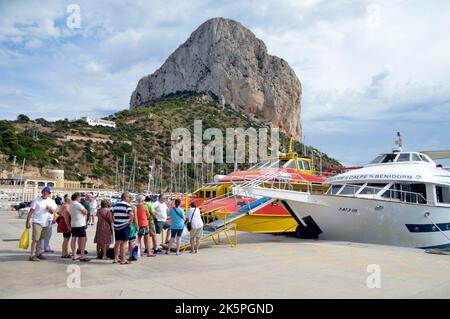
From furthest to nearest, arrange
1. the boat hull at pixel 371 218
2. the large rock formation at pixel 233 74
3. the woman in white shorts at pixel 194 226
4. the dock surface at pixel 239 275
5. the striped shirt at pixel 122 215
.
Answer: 1. the large rock formation at pixel 233 74
2. the boat hull at pixel 371 218
3. the woman in white shorts at pixel 194 226
4. the striped shirt at pixel 122 215
5. the dock surface at pixel 239 275

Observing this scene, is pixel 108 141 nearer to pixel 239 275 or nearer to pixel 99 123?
pixel 99 123

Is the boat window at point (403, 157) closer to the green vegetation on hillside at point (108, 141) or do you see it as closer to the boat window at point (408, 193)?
the boat window at point (408, 193)

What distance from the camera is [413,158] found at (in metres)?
16.6

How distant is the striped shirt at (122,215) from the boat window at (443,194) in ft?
39.5

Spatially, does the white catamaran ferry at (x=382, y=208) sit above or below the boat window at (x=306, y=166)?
below

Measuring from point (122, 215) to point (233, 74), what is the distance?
120849 millimetres

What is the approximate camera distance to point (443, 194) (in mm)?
15070

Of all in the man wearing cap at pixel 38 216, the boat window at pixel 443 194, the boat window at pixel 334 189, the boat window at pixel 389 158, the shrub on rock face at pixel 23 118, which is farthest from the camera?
the shrub on rock face at pixel 23 118

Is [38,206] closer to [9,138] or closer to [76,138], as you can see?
[9,138]

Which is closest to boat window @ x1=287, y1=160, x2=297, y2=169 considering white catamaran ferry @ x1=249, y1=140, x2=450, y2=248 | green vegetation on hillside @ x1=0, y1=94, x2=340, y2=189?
white catamaran ferry @ x1=249, y1=140, x2=450, y2=248

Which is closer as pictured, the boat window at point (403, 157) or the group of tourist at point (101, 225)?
the group of tourist at point (101, 225)

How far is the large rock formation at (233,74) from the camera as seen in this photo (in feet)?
412

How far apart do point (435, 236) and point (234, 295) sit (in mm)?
11117

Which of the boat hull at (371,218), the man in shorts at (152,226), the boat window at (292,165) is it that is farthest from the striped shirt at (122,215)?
the boat window at (292,165)
